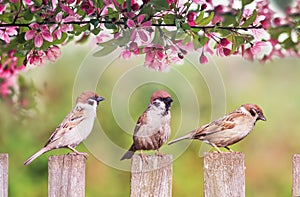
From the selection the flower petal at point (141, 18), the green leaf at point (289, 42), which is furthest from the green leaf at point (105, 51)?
the green leaf at point (289, 42)

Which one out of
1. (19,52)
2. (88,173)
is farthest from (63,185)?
(88,173)

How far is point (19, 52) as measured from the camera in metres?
2.73

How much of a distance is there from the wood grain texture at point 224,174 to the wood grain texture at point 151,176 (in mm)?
125

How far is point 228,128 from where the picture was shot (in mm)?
2369

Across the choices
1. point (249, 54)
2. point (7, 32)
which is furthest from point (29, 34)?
point (249, 54)

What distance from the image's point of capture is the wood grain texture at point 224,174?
2.30 metres

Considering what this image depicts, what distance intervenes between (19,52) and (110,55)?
397 millimetres

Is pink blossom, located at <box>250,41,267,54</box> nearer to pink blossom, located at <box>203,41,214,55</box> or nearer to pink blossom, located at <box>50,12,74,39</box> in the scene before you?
pink blossom, located at <box>203,41,214,55</box>

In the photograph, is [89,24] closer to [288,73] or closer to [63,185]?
[63,185]

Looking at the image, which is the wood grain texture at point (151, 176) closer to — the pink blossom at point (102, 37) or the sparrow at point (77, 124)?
the sparrow at point (77, 124)

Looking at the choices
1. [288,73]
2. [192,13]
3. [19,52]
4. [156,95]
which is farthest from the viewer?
[288,73]

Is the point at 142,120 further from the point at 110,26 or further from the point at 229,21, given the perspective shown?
the point at 229,21

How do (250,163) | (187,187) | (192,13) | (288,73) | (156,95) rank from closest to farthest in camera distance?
(156,95) < (192,13) < (187,187) < (250,163) < (288,73)

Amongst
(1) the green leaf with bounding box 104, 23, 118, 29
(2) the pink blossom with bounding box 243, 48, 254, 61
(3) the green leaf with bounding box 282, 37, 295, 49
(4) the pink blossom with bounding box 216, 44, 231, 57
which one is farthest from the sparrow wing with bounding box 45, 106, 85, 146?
(3) the green leaf with bounding box 282, 37, 295, 49
